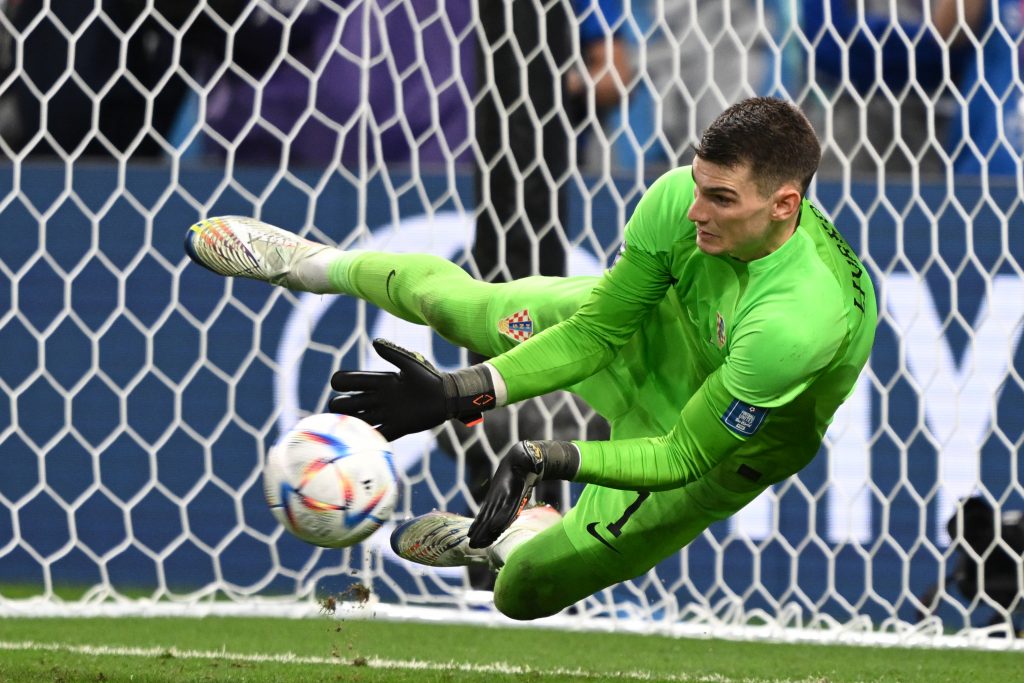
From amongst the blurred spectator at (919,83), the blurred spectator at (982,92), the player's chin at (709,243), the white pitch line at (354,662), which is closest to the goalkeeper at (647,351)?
the player's chin at (709,243)

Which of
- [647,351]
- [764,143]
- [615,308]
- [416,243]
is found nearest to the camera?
[764,143]

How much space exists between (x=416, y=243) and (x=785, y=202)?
2865mm

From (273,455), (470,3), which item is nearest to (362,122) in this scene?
(470,3)

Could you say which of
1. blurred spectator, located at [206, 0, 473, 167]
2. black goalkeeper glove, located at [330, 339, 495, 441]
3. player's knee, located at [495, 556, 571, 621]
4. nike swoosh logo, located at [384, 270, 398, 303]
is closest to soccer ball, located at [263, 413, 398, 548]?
black goalkeeper glove, located at [330, 339, 495, 441]

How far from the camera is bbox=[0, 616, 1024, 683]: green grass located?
3.88 m

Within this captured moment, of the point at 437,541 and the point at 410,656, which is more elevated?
the point at 437,541

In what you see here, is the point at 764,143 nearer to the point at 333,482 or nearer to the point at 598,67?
the point at 333,482

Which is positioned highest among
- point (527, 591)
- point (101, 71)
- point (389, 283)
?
point (101, 71)

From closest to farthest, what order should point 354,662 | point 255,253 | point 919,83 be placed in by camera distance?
1. point 255,253
2. point 354,662
3. point 919,83

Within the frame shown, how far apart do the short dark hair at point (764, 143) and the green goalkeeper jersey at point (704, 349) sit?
0.61 ft

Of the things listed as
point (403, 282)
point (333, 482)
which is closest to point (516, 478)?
point (333, 482)

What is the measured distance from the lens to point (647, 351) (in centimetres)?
366

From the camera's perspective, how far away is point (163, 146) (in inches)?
223

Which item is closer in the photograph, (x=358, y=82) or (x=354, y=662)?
(x=354, y=662)
